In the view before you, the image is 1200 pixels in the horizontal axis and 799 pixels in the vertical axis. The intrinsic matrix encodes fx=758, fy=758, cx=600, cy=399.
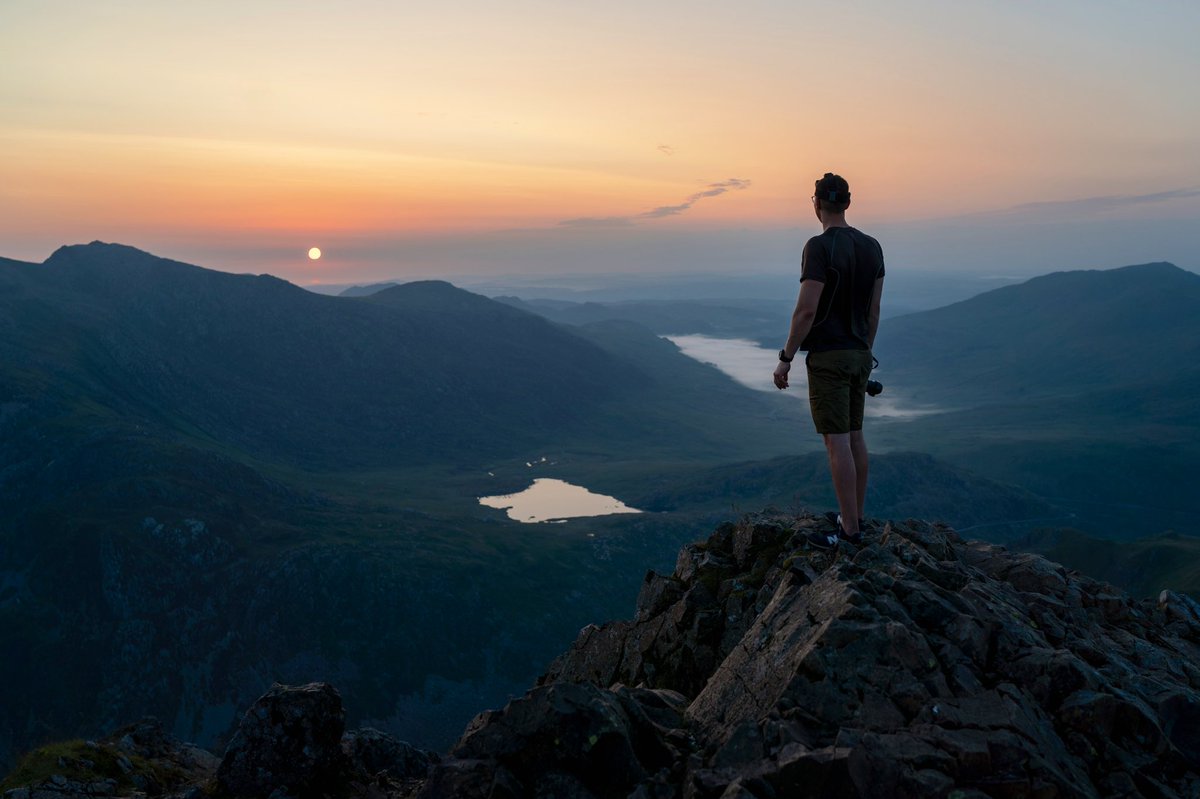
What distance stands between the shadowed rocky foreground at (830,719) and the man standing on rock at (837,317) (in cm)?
279

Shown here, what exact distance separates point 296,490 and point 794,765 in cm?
19119

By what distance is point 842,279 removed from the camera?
1423cm

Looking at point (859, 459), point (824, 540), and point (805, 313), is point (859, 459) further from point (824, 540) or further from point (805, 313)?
point (805, 313)

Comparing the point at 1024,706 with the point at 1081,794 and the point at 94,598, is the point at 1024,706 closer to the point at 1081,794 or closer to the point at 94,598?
the point at 1081,794

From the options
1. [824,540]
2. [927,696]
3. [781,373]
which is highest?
[781,373]

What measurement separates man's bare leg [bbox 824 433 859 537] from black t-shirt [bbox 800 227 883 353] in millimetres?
1811

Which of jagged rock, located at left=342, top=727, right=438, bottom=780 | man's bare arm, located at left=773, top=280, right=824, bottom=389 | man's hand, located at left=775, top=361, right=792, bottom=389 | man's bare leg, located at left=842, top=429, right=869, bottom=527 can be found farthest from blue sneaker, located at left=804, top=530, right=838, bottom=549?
jagged rock, located at left=342, top=727, right=438, bottom=780

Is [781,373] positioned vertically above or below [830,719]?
above

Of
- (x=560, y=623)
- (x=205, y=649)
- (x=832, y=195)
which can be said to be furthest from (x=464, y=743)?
(x=560, y=623)

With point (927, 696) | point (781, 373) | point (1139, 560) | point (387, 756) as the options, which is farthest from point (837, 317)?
point (1139, 560)

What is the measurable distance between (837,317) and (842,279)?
72 centimetres

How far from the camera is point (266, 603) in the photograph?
438 ft

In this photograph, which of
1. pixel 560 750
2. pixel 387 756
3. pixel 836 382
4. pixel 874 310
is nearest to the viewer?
pixel 560 750

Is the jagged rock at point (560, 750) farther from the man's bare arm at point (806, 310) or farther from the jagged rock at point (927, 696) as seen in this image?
the man's bare arm at point (806, 310)
